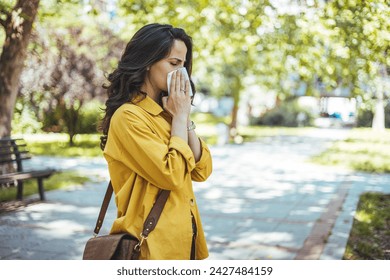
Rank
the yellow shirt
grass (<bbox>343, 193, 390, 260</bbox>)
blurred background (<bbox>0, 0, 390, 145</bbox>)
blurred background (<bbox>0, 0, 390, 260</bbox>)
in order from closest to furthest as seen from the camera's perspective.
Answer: the yellow shirt → grass (<bbox>343, 193, 390, 260</bbox>) → blurred background (<bbox>0, 0, 390, 145</bbox>) → blurred background (<bbox>0, 0, 390, 260</bbox>)

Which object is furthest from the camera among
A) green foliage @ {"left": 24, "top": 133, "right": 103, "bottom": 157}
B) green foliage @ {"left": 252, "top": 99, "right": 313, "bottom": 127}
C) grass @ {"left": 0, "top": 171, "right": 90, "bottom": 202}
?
green foliage @ {"left": 252, "top": 99, "right": 313, "bottom": 127}

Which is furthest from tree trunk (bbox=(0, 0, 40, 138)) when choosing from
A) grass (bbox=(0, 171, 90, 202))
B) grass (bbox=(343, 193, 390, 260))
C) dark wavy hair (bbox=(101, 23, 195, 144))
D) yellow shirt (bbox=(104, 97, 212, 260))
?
yellow shirt (bbox=(104, 97, 212, 260))

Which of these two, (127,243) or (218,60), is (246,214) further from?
(218,60)

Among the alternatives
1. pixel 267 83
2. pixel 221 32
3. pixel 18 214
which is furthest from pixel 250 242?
pixel 267 83

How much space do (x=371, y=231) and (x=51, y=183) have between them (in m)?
4.98

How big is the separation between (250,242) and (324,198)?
2.92m

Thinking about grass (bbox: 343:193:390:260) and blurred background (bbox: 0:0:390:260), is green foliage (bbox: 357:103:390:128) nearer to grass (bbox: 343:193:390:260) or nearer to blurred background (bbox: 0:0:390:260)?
blurred background (bbox: 0:0:390:260)

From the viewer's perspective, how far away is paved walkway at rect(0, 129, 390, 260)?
501 cm

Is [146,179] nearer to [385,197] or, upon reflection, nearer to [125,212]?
[125,212]

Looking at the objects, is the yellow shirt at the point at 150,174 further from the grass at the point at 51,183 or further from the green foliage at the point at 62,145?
the green foliage at the point at 62,145

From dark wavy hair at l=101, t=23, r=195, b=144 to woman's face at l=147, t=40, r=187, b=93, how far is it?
0.06 ft

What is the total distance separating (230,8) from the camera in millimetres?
7160

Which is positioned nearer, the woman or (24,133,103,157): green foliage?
the woman

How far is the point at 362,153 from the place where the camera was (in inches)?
482
